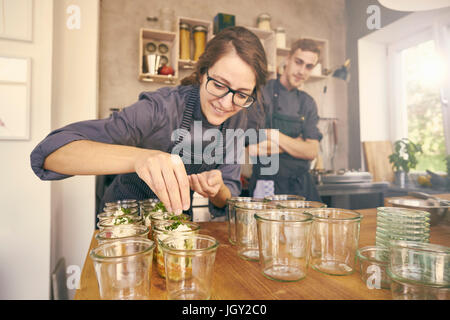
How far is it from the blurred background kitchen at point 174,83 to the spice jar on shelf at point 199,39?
0.02 metres

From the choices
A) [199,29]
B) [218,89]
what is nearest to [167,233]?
[218,89]

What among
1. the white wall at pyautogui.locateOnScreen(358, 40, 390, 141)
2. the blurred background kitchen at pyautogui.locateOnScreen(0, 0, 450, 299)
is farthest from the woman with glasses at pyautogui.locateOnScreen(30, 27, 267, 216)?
the white wall at pyautogui.locateOnScreen(358, 40, 390, 141)

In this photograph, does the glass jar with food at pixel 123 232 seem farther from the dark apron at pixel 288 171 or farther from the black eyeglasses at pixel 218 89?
the dark apron at pixel 288 171

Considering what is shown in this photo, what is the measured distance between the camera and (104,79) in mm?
1891

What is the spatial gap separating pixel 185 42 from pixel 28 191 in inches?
53.7

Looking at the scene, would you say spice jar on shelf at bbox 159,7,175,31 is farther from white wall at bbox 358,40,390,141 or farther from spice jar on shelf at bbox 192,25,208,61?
white wall at bbox 358,40,390,141

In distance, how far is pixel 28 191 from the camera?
1619mm

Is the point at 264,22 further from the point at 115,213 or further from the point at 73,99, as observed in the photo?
the point at 115,213

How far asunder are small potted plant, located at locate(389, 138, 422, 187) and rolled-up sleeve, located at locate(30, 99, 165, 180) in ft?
Answer: 6.40

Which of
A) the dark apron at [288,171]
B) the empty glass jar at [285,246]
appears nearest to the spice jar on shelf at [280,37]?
the dark apron at [288,171]

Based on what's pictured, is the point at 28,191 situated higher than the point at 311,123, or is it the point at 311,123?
the point at 311,123

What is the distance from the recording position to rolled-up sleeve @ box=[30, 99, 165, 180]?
1024mm
